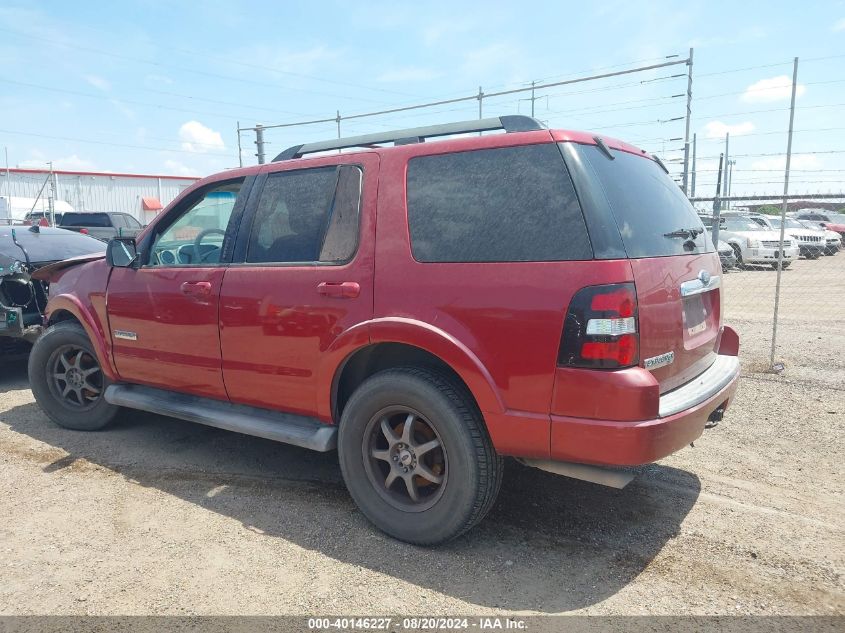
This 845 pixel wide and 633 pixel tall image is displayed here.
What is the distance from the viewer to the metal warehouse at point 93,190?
28.3 m

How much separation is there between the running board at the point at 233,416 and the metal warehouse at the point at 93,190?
2627 centimetres

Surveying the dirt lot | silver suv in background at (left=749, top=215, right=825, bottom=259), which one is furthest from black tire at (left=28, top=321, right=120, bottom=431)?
silver suv in background at (left=749, top=215, right=825, bottom=259)

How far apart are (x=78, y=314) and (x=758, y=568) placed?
4606 mm

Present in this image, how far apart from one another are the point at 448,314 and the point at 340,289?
0.65 meters

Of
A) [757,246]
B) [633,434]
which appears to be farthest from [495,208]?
[757,246]

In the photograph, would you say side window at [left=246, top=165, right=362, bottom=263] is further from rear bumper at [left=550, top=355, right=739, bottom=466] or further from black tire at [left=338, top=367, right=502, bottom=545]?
rear bumper at [left=550, top=355, right=739, bottom=466]

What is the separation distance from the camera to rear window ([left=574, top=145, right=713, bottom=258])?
9.04 ft

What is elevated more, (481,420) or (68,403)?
(481,420)

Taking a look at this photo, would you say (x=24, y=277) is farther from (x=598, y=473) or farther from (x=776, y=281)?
(x=776, y=281)

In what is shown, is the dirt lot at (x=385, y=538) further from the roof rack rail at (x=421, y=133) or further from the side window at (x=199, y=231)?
the roof rack rail at (x=421, y=133)

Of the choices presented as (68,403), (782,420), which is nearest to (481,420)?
(782,420)

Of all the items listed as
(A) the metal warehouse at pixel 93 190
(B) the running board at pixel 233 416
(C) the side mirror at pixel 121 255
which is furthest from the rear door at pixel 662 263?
(A) the metal warehouse at pixel 93 190

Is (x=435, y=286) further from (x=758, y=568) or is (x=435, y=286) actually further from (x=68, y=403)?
(x=68, y=403)

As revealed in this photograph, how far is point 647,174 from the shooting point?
3250mm
